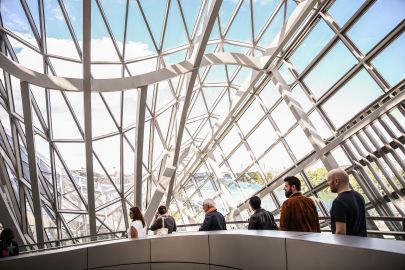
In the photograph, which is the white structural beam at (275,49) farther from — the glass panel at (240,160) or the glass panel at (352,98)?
the glass panel at (352,98)

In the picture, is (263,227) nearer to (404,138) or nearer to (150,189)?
(404,138)

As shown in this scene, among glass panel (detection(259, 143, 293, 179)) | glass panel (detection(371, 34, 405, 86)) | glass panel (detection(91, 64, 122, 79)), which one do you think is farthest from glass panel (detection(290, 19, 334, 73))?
glass panel (detection(91, 64, 122, 79))

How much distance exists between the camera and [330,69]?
17.8m

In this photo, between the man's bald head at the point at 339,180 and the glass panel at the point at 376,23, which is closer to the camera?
the man's bald head at the point at 339,180

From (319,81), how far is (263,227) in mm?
13857

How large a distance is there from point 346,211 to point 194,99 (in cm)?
2559

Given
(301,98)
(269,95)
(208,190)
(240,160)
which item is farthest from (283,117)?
(208,190)

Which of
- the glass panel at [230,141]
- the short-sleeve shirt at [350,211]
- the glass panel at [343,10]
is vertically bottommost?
the short-sleeve shirt at [350,211]

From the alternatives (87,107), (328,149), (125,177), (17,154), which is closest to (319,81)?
(328,149)

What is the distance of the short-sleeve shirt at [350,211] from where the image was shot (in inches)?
182

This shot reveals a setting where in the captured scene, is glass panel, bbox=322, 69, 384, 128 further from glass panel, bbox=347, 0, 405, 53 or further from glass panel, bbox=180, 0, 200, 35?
glass panel, bbox=180, 0, 200, 35

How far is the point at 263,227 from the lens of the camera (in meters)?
7.13

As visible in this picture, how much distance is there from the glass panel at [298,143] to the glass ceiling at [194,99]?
0.28ft

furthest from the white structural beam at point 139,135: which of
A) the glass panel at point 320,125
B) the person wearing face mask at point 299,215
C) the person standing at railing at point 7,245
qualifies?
the person wearing face mask at point 299,215
